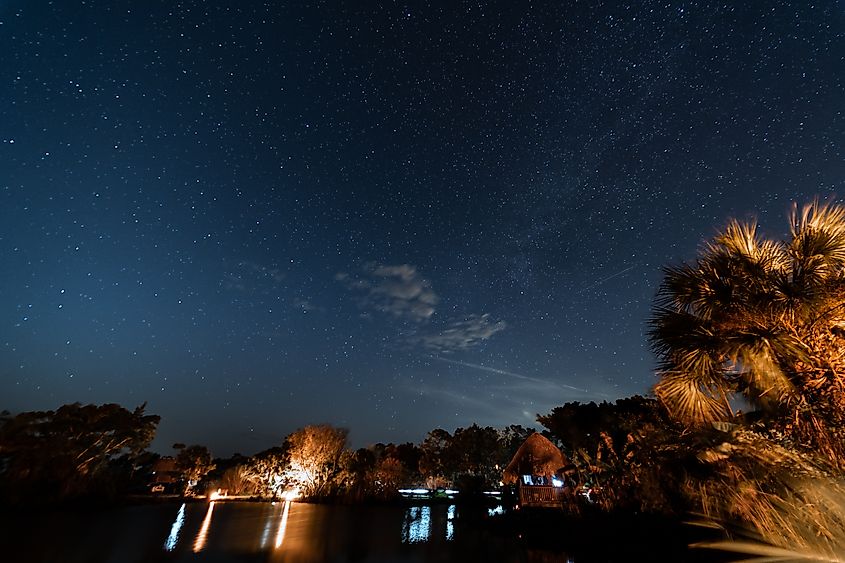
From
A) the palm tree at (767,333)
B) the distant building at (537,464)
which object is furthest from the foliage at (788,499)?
the distant building at (537,464)

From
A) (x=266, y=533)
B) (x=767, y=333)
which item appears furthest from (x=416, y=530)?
(x=767, y=333)

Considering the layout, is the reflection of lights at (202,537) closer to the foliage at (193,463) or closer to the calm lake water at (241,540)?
the calm lake water at (241,540)

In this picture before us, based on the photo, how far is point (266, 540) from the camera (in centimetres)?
1723

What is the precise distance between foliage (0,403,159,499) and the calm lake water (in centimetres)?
487

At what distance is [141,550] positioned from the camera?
14.0m

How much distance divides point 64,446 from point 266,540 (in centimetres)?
2600

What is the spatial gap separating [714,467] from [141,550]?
18.2 m

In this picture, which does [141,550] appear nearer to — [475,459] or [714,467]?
[714,467]

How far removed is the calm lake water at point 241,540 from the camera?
13.6 m

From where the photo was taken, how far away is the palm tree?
6297mm

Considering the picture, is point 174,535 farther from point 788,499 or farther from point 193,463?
point 193,463

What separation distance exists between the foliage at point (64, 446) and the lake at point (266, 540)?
4.70m

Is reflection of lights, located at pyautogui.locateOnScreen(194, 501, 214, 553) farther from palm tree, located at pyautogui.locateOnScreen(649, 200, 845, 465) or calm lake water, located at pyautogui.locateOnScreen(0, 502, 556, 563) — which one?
palm tree, located at pyautogui.locateOnScreen(649, 200, 845, 465)

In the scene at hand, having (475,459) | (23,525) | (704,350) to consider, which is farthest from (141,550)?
(475,459)
